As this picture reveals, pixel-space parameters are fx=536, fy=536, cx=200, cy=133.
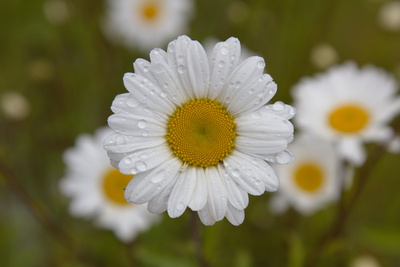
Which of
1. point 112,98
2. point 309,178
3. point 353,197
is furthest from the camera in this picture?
point 112,98

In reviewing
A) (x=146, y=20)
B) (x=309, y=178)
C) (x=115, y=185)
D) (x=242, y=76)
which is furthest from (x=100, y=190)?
(x=146, y=20)

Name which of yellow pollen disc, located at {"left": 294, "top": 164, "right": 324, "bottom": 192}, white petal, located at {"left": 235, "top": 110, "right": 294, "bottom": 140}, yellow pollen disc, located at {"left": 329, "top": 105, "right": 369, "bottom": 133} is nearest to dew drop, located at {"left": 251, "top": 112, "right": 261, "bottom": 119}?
white petal, located at {"left": 235, "top": 110, "right": 294, "bottom": 140}

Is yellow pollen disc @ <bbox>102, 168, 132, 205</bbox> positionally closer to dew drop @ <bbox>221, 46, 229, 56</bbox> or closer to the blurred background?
the blurred background

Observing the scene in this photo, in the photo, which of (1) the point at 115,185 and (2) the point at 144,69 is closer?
(2) the point at 144,69

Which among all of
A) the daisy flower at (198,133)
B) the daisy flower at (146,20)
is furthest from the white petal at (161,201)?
the daisy flower at (146,20)

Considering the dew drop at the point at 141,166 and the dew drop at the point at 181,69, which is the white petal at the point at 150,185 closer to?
the dew drop at the point at 141,166

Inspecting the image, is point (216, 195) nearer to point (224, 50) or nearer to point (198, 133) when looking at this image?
point (198, 133)

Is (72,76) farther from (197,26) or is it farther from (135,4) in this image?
(197,26)
